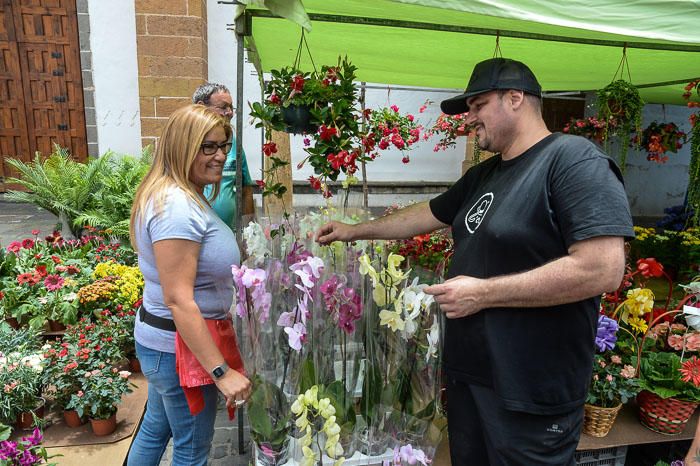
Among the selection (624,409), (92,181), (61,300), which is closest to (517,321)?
(624,409)

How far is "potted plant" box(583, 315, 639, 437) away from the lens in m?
2.15

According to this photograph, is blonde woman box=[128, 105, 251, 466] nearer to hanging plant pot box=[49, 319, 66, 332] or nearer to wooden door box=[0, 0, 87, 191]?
hanging plant pot box=[49, 319, 66, 332]

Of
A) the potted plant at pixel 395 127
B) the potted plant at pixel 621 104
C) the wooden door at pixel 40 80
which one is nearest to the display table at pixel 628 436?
the potted plant at pixel 621 104

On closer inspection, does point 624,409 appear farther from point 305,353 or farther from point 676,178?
point 676,178

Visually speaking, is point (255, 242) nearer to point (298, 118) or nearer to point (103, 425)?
point (298, 118)

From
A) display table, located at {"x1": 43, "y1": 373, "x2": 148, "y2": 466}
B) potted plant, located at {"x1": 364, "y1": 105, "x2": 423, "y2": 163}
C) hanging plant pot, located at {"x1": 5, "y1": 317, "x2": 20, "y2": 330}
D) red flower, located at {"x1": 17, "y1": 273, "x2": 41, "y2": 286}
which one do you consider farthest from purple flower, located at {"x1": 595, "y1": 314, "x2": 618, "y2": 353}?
hanging plant pot, located at {"x1": 5, "y1": 317, "x2": 20, "y2": 330}

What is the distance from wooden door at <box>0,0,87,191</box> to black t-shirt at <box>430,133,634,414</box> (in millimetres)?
6778

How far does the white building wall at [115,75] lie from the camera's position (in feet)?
19.4

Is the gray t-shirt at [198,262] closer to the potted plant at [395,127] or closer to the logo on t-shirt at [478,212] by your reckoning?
the logo on t-shirt at [478,212]

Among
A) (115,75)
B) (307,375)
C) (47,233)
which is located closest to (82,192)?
(47,233)

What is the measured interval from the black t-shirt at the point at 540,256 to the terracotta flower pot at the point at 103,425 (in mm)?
2004

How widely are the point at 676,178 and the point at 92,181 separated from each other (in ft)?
34.2

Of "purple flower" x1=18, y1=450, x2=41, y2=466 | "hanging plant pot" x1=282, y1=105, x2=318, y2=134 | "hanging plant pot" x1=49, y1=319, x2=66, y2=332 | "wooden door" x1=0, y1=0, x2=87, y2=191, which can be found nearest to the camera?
"purple flower" x1=18, y1=450, x2=41, y2=466

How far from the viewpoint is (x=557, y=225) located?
132cm
